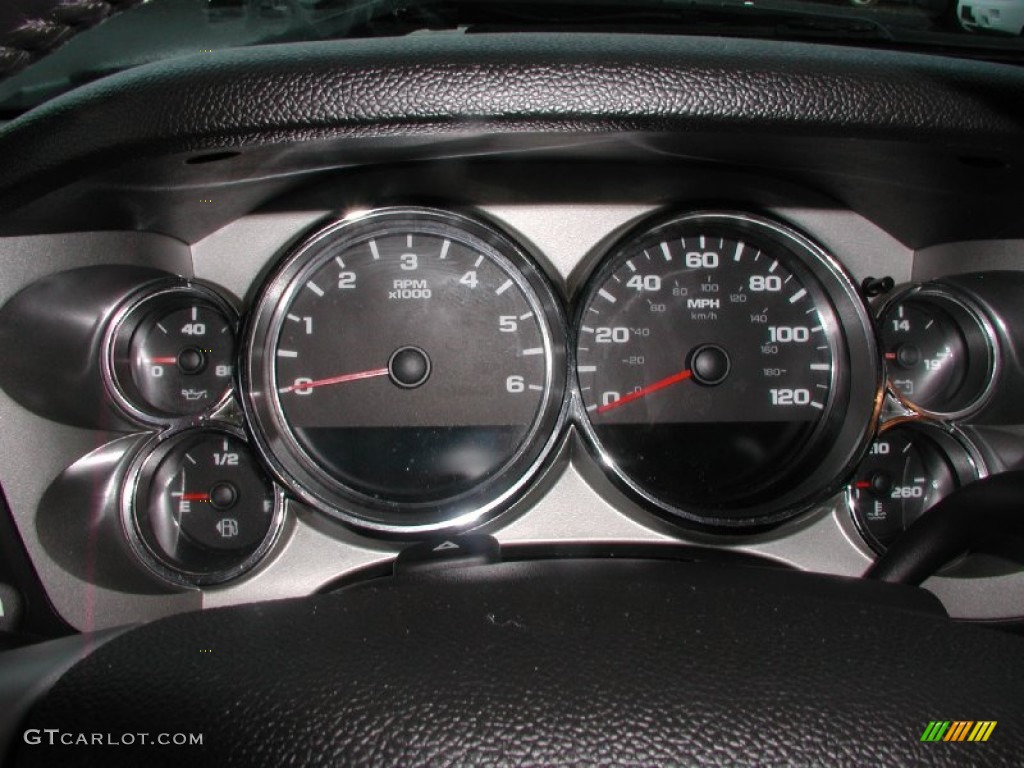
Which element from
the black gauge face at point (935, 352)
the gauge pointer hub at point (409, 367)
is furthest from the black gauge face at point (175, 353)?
the black gauge face at point (935, 352)

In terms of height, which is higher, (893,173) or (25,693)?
(893,173)

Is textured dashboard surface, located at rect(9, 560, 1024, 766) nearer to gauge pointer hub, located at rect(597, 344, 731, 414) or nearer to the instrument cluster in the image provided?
the instrument cluster

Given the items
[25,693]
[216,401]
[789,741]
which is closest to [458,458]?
[216,401]

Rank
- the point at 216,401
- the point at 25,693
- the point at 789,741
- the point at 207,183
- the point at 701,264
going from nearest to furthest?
the point at 789,741, the point at 25,693, the point at 207,183, the point at 216,401, the point at 701,264

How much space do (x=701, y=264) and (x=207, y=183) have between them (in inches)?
48.5

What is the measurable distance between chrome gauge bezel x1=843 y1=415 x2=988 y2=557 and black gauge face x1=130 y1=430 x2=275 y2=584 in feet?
4.71

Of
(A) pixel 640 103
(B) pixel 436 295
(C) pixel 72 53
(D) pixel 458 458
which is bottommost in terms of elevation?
(D) pixel 458 458

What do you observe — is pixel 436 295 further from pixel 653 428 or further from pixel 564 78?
pixel 564 78

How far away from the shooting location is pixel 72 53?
1934 mm

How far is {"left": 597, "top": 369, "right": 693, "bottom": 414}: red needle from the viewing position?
2285mm

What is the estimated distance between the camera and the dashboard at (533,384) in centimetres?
212

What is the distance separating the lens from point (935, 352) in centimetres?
236

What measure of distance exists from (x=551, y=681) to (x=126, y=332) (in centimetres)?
168

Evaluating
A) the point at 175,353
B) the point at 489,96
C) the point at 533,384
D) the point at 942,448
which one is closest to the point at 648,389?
the point at 533,384
